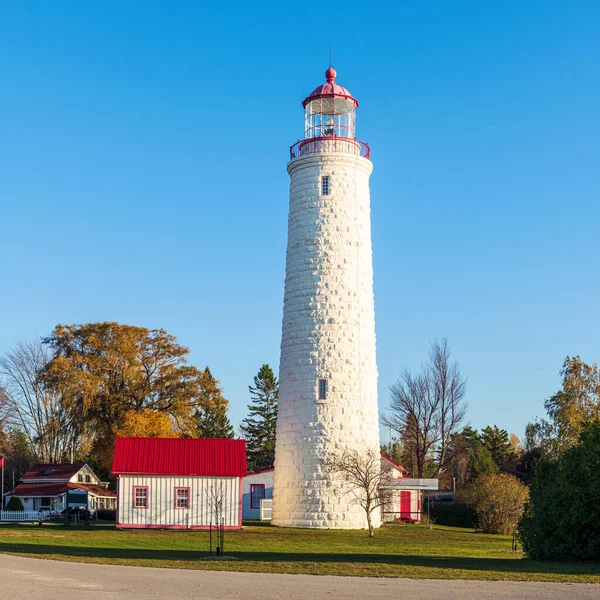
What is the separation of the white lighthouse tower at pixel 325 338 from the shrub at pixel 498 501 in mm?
6123

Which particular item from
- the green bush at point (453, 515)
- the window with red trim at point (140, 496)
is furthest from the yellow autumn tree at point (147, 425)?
the green bush at point (453, 515)

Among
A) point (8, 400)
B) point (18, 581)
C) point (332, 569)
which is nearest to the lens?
point (18, 581)

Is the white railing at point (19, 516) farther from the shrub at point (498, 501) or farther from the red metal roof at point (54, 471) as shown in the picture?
the shrub at point (498, 501)

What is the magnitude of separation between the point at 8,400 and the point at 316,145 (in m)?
32.9

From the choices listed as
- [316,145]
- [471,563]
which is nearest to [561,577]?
[471,563]

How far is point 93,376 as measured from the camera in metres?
50.7

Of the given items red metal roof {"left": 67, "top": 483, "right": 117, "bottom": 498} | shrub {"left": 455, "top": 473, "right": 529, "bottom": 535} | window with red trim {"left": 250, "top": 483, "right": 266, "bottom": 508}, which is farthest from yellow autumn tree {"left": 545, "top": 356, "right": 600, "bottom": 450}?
red metal roof {"left": 67, "top": 483, "right": 117, "bottom": 498}

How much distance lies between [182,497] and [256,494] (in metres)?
12.3

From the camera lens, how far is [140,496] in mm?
32844

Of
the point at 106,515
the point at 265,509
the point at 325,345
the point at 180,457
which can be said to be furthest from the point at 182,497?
the point at 106,515

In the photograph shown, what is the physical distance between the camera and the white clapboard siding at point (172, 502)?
32.7m

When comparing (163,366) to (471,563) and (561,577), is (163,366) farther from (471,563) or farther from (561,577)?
(561,577)

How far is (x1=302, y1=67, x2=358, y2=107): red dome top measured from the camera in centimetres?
3503

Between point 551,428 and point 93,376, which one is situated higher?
point 93,376
